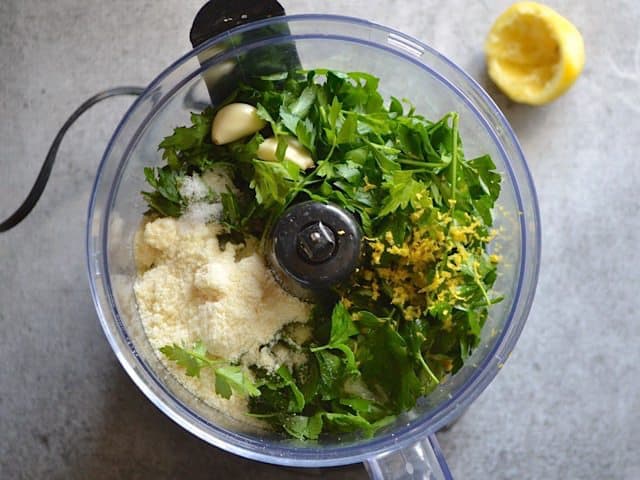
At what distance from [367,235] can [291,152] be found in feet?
0.41

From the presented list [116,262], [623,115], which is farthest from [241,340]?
[623,115]

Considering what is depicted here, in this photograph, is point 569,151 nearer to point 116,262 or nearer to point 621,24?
point 621,24

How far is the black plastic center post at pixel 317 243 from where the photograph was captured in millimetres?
826

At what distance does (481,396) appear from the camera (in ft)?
3.49

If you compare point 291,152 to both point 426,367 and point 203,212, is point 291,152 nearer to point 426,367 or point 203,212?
point 203,212

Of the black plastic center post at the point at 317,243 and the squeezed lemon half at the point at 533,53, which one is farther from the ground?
the squeezed lemon half at the point at 533,53

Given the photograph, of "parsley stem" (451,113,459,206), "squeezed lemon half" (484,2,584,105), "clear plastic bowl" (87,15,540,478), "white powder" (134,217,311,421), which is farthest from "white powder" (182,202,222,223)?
"squeezed lemon half" (484,2,584,105)

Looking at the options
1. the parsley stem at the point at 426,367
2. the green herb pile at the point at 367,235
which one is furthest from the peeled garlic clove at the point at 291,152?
the parsley stem at the point at 426,367

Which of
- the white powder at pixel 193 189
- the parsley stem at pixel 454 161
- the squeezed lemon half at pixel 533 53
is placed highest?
the squeezed lemon half at pixel 533 53

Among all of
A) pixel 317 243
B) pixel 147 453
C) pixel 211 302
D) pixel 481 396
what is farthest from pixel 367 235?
pixel 147 453

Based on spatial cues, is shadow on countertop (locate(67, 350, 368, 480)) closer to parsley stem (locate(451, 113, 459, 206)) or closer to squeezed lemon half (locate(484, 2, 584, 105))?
parsley stem (locate(451, 113, 459, 206))

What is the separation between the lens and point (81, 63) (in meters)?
1.12

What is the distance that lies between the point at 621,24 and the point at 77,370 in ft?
3.00

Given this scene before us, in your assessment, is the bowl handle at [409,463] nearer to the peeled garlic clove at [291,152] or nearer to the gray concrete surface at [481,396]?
the gray concrete surface at [481,396]
